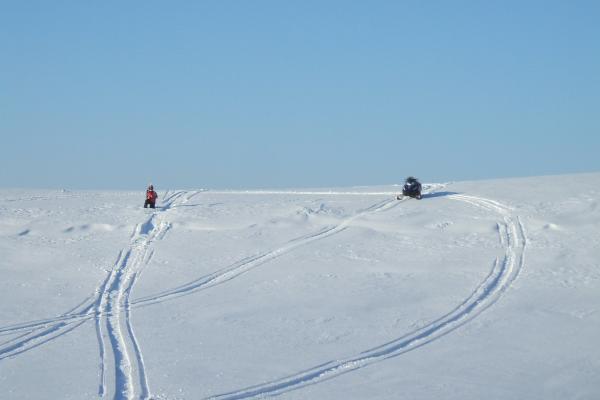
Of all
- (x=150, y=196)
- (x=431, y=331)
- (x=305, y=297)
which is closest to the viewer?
(x=431, y=331)

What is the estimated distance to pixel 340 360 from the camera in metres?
15.8

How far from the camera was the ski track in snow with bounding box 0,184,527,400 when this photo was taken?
14.6 m

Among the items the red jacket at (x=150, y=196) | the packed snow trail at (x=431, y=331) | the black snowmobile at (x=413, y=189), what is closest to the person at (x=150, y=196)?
the red jacket at (x=150, y=196)

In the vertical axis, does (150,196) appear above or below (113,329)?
above

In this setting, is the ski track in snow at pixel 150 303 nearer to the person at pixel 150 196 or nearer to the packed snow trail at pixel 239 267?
the packed snow trail at pixel 239 267

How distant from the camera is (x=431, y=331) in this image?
17.5 m

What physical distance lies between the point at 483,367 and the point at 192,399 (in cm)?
550

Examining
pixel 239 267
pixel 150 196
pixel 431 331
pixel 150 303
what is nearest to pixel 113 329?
pixel 150 303

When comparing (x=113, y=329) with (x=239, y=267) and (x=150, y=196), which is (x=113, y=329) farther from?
(x=150, y=196)

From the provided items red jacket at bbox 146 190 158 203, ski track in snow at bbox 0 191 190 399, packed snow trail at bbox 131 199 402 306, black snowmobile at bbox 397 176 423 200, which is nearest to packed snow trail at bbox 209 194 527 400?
ski track in snow at bbox 0 191 190 399

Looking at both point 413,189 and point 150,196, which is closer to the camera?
point 150,196

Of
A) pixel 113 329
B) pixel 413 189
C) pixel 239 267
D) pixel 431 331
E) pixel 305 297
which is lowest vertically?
pixel 431 331

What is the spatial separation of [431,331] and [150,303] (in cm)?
714

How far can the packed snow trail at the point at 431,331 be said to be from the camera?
14336mm
